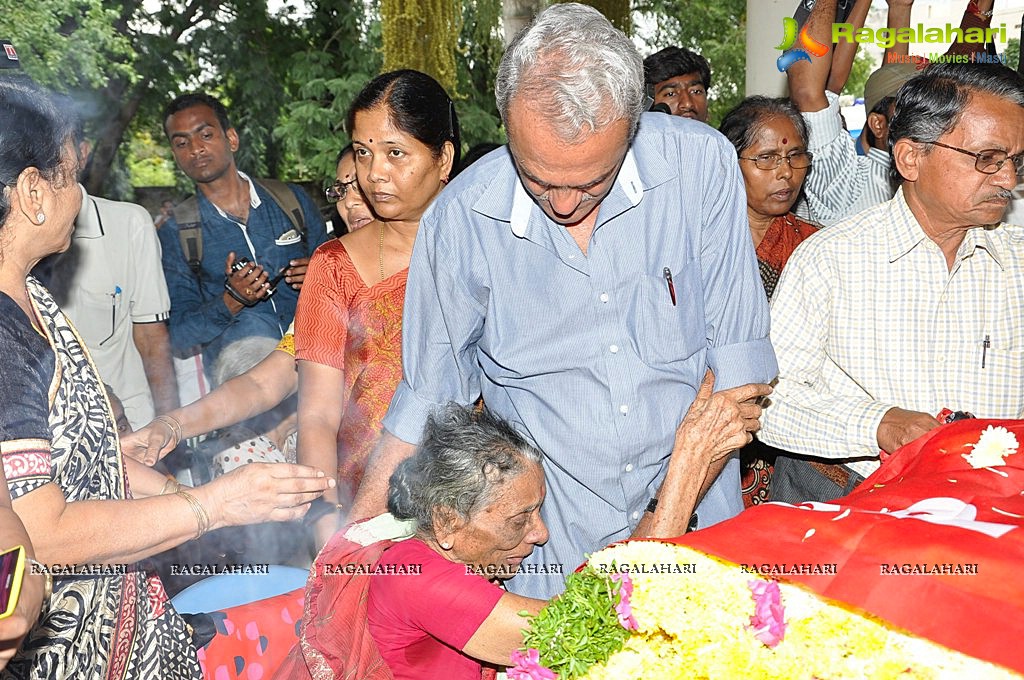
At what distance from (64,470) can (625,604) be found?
117 centimetres

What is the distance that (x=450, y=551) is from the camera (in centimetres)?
222

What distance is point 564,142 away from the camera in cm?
182

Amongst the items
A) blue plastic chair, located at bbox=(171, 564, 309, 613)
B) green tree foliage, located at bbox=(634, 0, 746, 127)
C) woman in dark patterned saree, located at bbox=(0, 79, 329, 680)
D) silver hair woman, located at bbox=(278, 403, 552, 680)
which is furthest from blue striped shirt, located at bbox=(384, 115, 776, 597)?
green tree foliage, located at bbox=(634, 0, 746, 127)

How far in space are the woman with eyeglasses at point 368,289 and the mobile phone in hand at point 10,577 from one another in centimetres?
148

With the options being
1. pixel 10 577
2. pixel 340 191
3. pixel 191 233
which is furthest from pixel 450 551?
pixel 191 233

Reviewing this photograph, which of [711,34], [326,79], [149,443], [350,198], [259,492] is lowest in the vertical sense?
[149,443]

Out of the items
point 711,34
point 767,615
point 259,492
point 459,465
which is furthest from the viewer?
point 711,34

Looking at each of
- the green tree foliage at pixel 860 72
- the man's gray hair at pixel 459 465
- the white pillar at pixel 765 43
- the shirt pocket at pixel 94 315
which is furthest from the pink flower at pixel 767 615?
A: the green tree foliage at pixel 860 72

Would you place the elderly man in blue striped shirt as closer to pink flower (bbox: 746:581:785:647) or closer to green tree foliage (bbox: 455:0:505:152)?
pink flower (bbox: 746:581:785:647)

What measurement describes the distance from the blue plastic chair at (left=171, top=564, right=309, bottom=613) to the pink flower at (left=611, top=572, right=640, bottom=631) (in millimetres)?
1773

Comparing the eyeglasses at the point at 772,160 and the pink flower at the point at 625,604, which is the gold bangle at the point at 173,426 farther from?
the eyeglasses at the point at 772,160

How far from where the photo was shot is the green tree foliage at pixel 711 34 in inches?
404

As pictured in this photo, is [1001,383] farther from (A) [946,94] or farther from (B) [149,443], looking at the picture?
(B) [149,443]

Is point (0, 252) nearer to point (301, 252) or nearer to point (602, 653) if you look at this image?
point (602, 653)
